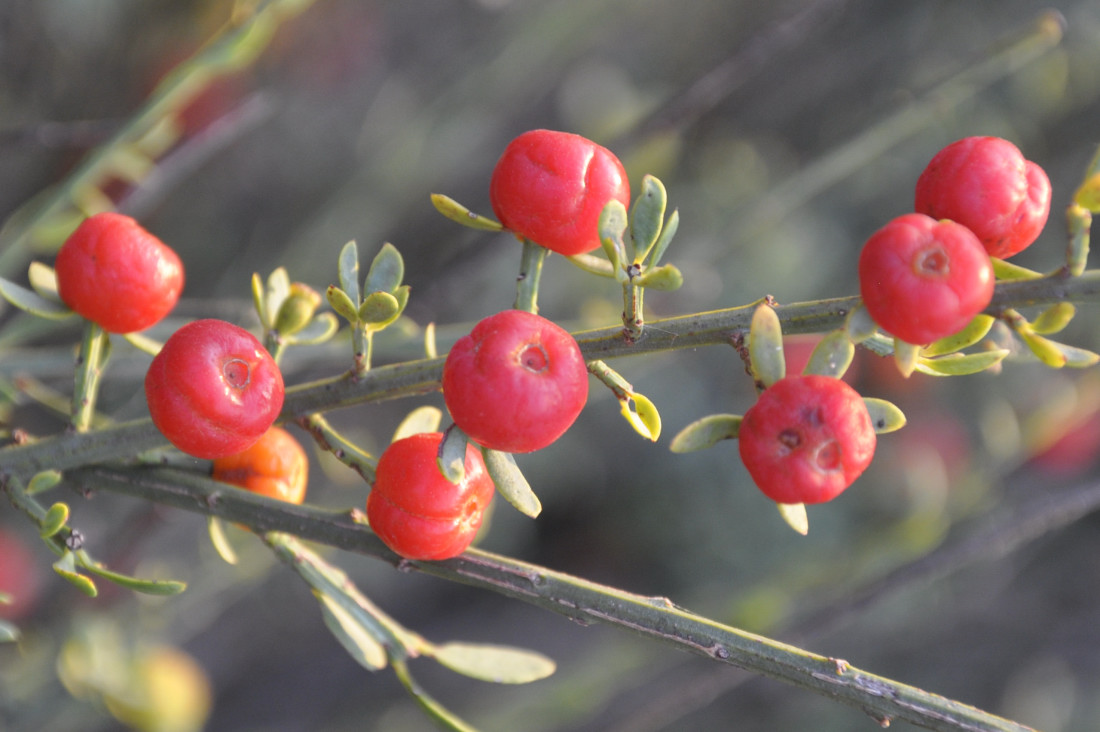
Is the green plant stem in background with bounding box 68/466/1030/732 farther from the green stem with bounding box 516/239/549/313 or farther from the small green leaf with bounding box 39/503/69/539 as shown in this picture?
the green stem with bounding box 516/239/549/313

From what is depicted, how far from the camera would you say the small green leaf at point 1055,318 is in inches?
22.2

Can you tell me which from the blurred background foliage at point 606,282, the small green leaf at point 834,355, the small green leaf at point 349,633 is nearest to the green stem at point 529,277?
the small green leaf at point 834,355

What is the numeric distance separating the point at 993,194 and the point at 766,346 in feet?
0.72

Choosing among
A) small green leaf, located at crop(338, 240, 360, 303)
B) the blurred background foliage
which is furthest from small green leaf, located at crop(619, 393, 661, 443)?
the blurred background foliage

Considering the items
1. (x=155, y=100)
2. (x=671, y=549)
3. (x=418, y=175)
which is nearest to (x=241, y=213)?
(x=418, y=175)

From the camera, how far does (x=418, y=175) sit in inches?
87.9

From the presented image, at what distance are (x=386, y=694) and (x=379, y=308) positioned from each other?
2.01m

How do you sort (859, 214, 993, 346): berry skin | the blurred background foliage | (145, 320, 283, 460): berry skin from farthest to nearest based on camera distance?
1. the blurred background foliage
2. (145, 320, 283, 460): berry skin
3. (859, 214, 993, 346): berry skin

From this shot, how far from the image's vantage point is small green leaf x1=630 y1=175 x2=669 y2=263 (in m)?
0.63

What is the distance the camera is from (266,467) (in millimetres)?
840

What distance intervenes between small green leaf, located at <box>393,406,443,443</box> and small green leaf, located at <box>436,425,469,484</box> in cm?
19

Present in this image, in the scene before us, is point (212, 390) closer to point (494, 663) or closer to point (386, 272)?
point (386, 272)

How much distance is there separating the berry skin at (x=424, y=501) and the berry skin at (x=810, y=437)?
A: 25 cm

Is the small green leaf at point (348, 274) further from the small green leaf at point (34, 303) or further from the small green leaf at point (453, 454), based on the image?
the small green leaf at point (34, 303)
